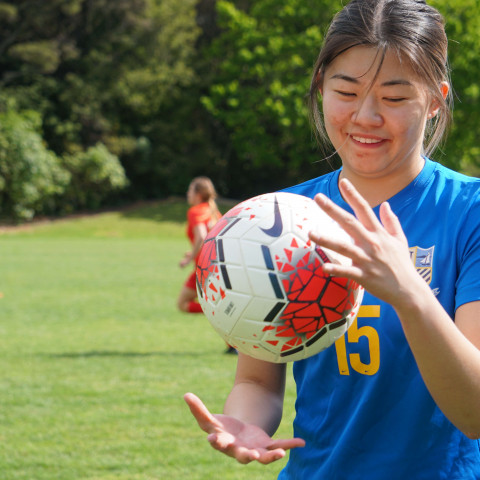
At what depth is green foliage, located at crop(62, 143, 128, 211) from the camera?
3916 centimetres

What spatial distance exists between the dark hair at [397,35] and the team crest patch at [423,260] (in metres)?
0.45

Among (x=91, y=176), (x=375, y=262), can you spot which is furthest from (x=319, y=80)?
(x=91, y=176)

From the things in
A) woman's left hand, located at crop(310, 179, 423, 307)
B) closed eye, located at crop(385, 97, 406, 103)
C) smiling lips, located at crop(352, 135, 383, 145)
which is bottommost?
woman's left hand, located at crop(310, 179, 423, 307)

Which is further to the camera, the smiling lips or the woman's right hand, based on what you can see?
the smiling lips

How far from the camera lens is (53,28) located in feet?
137

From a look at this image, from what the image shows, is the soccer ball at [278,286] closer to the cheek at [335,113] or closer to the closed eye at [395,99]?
the cheek at [335,113]

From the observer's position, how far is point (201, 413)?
1.84 metres

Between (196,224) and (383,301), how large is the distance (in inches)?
313

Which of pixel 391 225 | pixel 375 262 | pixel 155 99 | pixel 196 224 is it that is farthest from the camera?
pixel 155 99

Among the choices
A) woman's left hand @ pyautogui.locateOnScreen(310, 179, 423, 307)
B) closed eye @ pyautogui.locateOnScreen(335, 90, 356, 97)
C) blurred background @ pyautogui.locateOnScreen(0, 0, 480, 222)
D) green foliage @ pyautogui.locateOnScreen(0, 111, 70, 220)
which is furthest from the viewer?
blurred background @ pyautogui.locateOnScreen(0, 0, 480, 222)

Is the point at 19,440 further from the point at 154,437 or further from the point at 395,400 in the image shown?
the point at 395,400

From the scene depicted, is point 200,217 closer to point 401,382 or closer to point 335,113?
point 335,113

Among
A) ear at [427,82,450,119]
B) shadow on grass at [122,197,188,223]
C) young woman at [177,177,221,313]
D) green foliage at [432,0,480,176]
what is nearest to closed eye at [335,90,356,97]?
ear at [427,82,450,119]

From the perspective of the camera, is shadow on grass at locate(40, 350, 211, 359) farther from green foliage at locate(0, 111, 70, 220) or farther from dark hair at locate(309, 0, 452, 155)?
green foliage at locate(0, 111, 70, 220)
